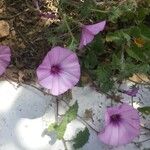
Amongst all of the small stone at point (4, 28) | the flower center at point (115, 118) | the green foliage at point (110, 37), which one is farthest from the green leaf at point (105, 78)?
the small stone at point (4, 28)

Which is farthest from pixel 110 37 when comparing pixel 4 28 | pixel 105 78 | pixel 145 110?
pixel 4 28

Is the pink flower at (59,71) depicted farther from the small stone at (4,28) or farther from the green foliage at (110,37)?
the small stone at (4,28)

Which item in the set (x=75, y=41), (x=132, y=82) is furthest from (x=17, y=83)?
(x=132, y=82)

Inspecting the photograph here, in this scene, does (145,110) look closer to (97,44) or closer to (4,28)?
(97,44)

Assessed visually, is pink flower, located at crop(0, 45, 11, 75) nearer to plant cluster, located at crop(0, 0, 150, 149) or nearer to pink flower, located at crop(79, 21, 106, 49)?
plant cluster, located at crop(0, 0, 150, 149)

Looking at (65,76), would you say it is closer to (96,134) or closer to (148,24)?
(96,134)

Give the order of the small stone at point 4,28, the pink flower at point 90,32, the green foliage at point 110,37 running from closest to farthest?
1. the pink flower at point 90,32
2. the green foliage at point 110,37
3. the small stone at point 4,28
